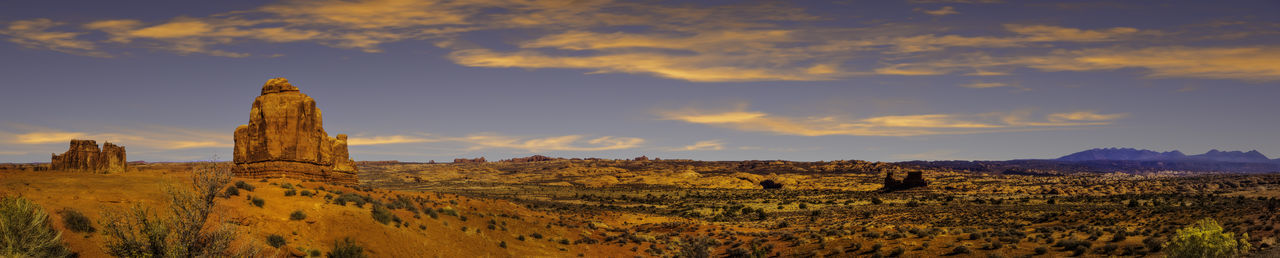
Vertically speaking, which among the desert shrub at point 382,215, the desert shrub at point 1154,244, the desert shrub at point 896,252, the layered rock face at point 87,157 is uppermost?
the layered rock face at point 87,157

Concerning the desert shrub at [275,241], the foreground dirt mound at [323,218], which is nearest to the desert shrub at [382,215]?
the foreground dirt mound at [323,218]

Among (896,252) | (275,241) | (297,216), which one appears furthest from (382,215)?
(896,252)

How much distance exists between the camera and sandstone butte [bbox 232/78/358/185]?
117 ft

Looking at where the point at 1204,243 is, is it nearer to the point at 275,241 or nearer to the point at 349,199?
the point at 275,241

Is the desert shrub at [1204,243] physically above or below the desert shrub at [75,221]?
below

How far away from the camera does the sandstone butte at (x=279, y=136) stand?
1409 inches

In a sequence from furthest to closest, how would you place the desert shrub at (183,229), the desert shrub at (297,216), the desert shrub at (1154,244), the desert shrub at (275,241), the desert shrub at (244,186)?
the desert shrub at (244,186), the desert shrub at (297,216), the desert shrub at (1154,244), the desert shrub at (275,241), the desert shrub at (183,229)

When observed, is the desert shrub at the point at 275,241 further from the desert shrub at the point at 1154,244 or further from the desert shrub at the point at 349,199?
the desert shrub at the point at 1154,244

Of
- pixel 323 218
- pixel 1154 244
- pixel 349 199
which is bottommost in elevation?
pixel 1154 244

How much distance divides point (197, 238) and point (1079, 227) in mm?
38261

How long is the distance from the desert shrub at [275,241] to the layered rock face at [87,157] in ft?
83.8

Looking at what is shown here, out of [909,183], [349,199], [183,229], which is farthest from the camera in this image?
[909,183]

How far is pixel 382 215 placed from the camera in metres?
30.0

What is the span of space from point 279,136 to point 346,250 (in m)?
15.5
